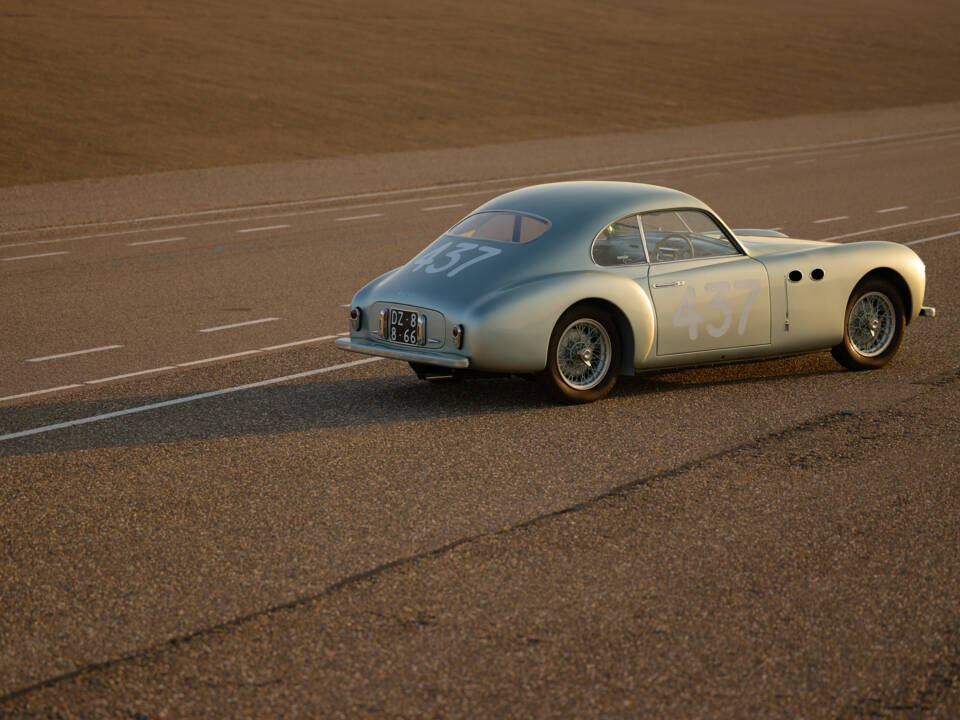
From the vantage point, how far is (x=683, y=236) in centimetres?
938

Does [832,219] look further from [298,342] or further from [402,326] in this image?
[402,326]

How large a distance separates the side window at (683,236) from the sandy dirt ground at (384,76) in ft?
60.2

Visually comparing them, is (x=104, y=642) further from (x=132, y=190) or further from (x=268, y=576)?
(x=132, y=190)

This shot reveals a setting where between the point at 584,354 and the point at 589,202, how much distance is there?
1164 millimetres

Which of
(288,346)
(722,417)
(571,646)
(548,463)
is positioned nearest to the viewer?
(571,646)

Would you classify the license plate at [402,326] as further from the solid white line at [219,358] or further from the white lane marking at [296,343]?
the white lane marking at [296,343]

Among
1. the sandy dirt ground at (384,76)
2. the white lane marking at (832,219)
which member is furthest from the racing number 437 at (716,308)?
the sandy dirt ground at (384,76)

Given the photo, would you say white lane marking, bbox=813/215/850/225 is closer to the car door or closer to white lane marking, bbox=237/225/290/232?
white lane marking, bbox=237/225/290/232

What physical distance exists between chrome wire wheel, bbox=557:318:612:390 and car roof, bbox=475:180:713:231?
72 cm

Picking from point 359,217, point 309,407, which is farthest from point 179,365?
point 359,217

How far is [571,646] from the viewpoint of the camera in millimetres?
5004

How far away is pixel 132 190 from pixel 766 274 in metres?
16.8

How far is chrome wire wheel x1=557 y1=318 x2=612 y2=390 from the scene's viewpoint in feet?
28.6

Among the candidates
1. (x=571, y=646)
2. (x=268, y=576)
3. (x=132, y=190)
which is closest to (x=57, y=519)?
(x=268, y=576)
